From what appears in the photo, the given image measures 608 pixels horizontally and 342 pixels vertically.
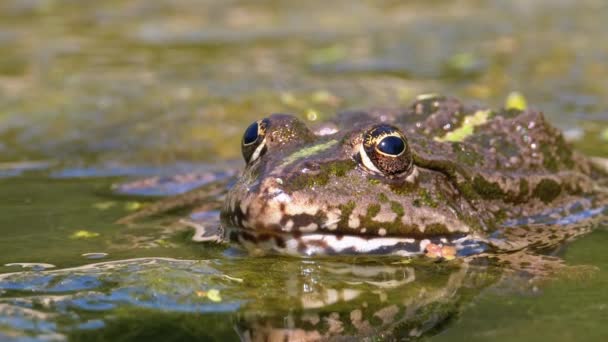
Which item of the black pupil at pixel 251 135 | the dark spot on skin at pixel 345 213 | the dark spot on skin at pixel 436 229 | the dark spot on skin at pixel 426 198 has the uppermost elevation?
the black pupil at pixel 251 135

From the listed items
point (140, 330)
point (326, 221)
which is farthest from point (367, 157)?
point (140, 330)

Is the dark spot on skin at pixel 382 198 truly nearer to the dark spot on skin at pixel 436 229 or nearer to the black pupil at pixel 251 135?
the dark spot on skin at pixel 436 229

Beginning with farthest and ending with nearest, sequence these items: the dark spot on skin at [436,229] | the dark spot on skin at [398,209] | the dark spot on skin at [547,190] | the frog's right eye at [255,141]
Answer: the dark spot on skin at [547,190], the frog's right eye at [255,141], the dark spot on skin at [436,229], the dark spot on skin at [398,209]

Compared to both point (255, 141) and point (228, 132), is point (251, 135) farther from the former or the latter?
point (228, 132)

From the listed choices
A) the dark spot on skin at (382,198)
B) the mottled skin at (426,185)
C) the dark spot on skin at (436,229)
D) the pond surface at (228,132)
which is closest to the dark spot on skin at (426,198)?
the mottled skin at (426,185)

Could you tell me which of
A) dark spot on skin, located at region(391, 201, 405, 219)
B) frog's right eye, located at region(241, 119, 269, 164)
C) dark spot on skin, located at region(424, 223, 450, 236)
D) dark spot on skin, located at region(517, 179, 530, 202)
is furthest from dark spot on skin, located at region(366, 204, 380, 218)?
dark spot on skin, located at region(517, 179, 530, 202)

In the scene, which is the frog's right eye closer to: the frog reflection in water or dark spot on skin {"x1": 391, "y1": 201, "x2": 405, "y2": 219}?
the frog reflection in water
